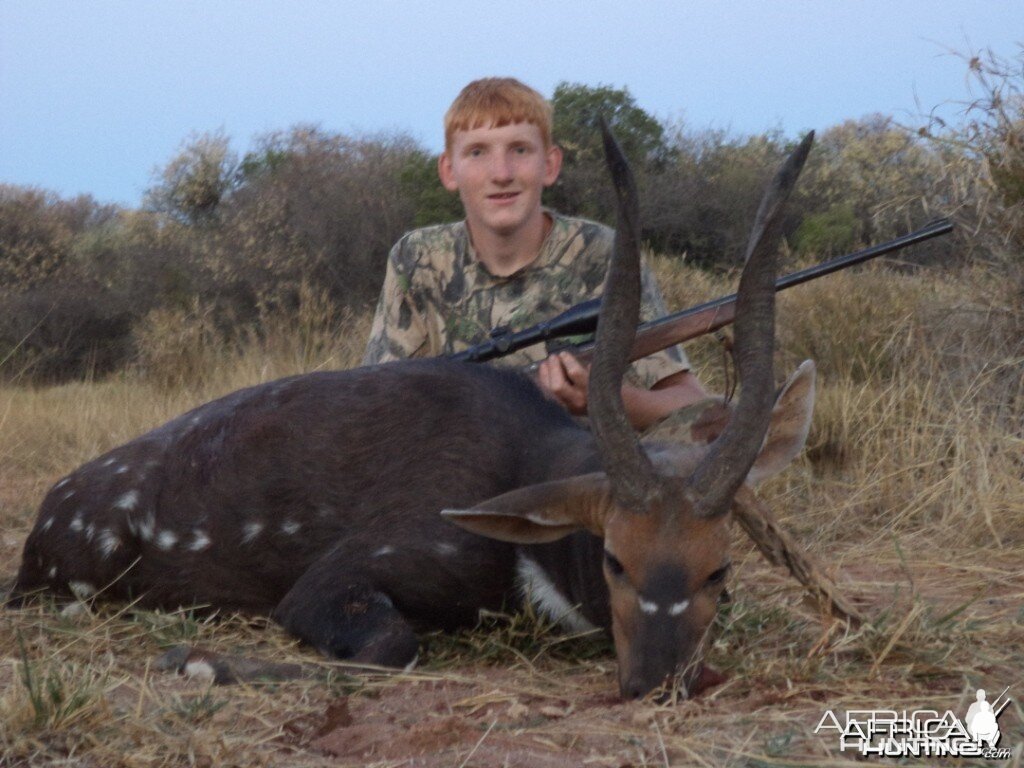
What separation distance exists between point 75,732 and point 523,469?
1792mm

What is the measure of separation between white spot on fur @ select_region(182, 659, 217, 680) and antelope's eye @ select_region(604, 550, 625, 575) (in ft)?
4.03

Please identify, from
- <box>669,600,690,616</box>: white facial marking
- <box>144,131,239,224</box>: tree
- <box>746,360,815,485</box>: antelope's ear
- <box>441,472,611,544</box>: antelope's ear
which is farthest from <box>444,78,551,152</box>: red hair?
<box>144,131,239,224</box>: tree

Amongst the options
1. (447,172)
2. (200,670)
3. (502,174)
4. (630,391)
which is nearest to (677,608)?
(200,670)

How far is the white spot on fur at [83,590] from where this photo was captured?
4.84 meters

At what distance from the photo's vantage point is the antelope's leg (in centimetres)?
402

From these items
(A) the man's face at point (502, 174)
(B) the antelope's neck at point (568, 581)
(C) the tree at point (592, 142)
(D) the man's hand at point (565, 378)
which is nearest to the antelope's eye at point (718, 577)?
(B) the antelope's neck at point (568, 581)

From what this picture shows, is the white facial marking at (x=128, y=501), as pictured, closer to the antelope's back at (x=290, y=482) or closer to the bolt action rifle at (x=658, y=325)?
the antelope's back at (x=290, y=482)

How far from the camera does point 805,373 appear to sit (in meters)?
4.06

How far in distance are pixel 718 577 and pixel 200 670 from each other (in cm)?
158

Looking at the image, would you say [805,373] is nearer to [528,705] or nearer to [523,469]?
[523,469]

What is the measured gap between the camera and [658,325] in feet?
17.7

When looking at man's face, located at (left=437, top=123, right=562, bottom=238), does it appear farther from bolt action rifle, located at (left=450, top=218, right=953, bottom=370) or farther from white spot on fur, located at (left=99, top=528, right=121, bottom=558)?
white spot on fur, located at (left=99, top=528, right=121, bottom=558)

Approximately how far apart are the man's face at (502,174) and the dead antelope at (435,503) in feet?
4.35

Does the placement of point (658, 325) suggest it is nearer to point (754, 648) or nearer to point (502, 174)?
point (502, 174)
